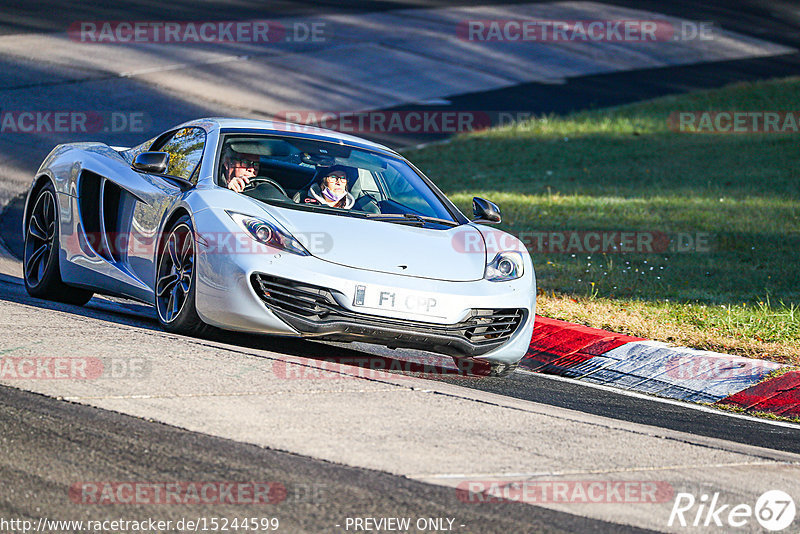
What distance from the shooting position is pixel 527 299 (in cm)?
683

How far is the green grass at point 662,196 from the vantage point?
9.38 meters

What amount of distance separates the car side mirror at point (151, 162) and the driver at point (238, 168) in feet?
1.22

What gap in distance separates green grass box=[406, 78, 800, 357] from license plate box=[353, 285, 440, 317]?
277 cm

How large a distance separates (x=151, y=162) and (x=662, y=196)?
8742mm

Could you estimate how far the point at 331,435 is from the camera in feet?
15.9

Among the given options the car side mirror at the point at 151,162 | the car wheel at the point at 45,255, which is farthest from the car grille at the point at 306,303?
the car wheel at the point at 45,255

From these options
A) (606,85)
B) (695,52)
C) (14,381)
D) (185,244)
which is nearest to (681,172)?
(606,85)

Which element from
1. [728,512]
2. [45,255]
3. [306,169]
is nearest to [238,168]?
[306,169]

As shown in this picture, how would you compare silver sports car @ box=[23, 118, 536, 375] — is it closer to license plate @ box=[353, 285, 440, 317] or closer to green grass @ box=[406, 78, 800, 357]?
license plate @ box=[353, 285, 440, 317]

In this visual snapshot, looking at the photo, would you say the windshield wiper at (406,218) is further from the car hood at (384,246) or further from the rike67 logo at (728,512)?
the rike67 logo at (728,512)

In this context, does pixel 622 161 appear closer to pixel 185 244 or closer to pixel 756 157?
pixel 756 157

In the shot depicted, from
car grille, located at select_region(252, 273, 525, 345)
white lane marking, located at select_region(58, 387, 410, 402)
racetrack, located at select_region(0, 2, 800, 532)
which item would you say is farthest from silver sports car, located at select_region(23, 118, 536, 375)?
white lane marking, located at select_region(58, 387, 410, 402)

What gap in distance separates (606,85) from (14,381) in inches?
865

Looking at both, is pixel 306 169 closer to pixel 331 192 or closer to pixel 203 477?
pixel 331 192
